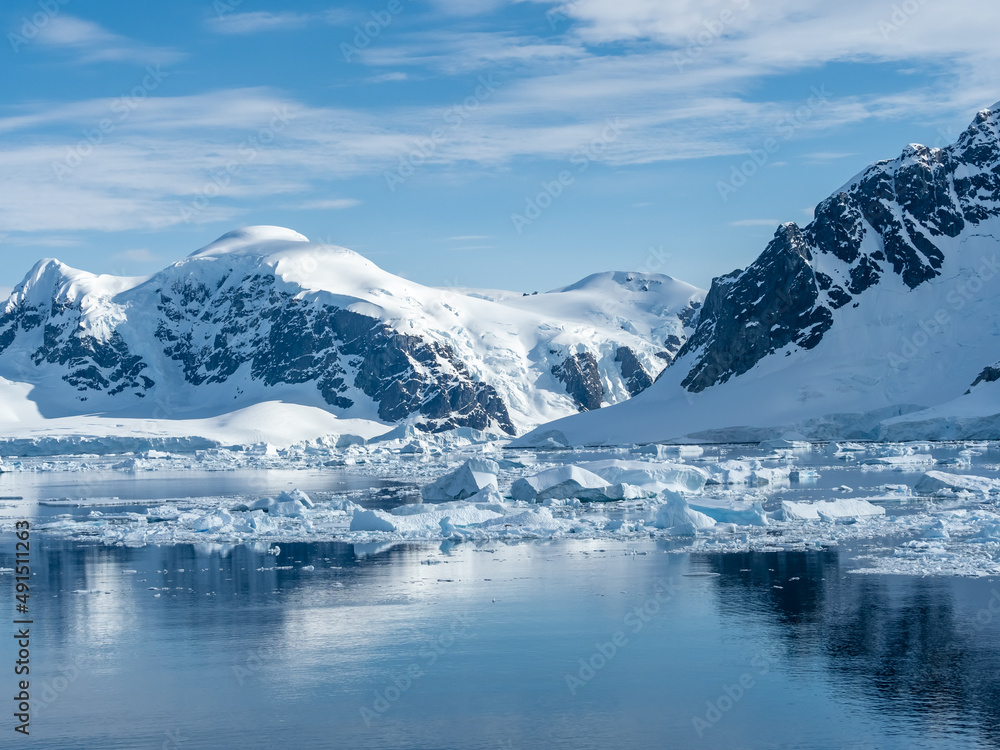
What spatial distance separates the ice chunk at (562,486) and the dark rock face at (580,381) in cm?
13859

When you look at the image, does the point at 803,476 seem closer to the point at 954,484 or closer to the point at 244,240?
the point at 954,484

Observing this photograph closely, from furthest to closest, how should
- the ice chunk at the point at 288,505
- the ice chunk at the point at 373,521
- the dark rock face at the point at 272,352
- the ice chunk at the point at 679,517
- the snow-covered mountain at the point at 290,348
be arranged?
1. the dark rock face at the point at 272,352
2. the snow-covered mountain at the point at 290,348
3. the ice chunk at the point at 288,505
4. the ice chunk at the point at 373,521
5. the ice chunk at the point at 679,517

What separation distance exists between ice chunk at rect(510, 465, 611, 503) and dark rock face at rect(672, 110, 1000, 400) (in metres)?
85.2

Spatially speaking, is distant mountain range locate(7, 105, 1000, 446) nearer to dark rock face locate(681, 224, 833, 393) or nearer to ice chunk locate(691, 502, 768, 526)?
dark rock face locate(681, 224, 833, 393)

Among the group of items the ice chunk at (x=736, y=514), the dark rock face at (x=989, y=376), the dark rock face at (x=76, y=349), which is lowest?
the ice chunk at (x=736, y=514)

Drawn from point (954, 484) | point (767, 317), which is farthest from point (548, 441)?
point (954, 484)

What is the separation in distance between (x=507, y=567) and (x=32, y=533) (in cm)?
1758

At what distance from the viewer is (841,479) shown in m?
52.2

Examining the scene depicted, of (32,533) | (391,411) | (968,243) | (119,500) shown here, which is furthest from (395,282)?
(32,533)

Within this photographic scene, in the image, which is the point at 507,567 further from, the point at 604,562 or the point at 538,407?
the point at 538,407

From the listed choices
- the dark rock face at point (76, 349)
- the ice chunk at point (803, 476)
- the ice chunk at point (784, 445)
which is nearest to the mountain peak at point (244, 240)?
Answer: the dark rock face at point (76, 349)

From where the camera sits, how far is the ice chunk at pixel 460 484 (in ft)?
145

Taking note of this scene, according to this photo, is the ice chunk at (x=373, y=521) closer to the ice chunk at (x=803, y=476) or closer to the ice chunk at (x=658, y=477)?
the ice chunk at (x=658, y=477)

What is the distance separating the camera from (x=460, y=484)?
45.0 m
